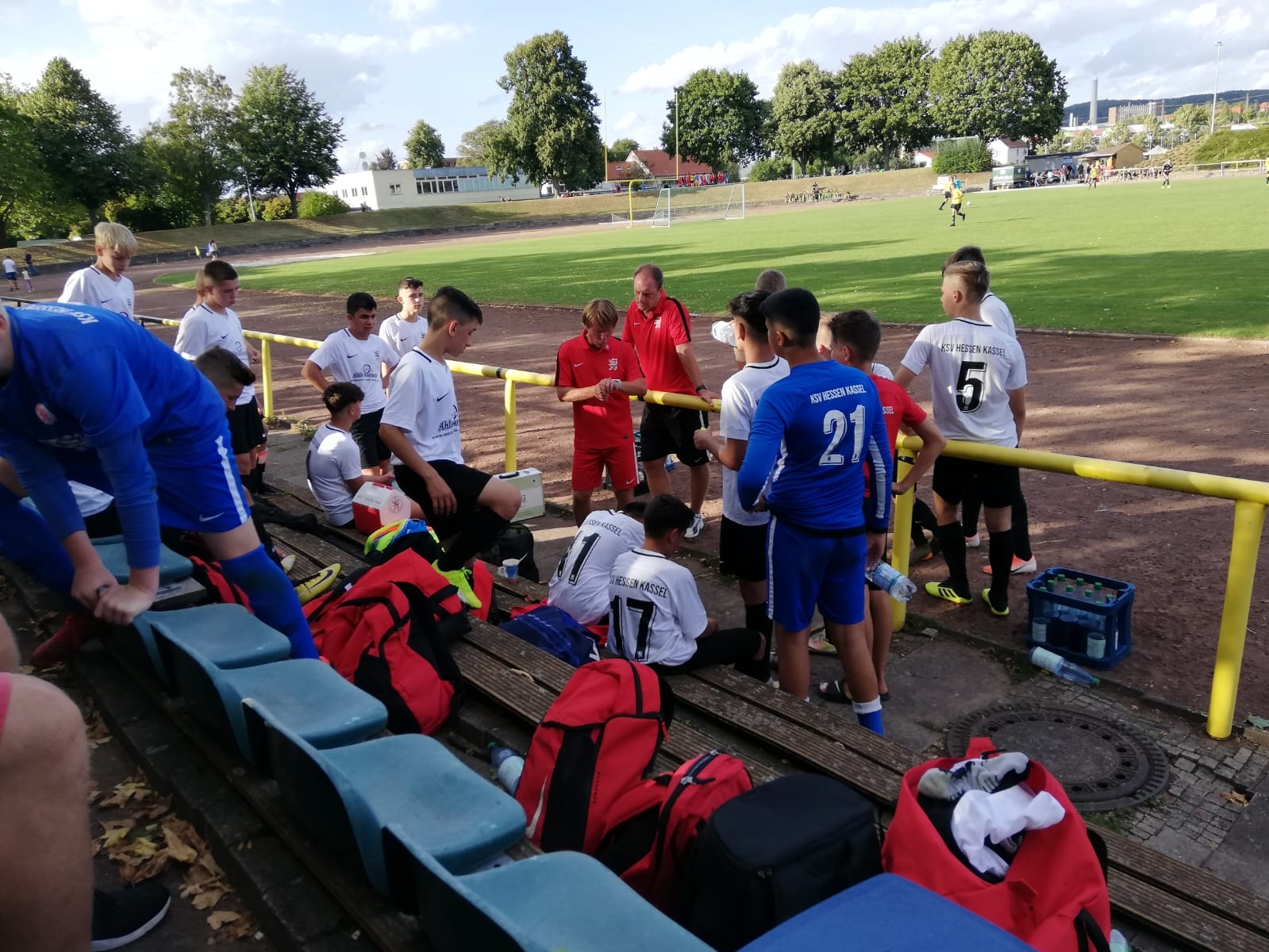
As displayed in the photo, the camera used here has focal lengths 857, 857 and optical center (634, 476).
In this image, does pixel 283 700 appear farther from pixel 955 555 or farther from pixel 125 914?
pixel 955 555

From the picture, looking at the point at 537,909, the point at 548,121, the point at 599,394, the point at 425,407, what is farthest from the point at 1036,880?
the point at 548,121

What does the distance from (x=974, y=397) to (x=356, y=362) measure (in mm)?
4920

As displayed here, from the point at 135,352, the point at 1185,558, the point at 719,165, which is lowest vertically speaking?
the point at 1185,558

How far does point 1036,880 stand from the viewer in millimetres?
1960

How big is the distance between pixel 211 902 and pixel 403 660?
1010 mm

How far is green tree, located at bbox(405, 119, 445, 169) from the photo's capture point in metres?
118

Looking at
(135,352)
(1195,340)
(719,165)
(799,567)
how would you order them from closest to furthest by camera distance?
1. (135,352)
2. (799,567)
3. (1195,340)
4. (719,165)

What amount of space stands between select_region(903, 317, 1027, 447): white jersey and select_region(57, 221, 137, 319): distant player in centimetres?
579

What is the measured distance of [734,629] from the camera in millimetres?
3854

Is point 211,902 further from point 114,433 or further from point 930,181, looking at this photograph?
point 930,181

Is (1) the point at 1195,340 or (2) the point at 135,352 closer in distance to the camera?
(2) the point at 135,352

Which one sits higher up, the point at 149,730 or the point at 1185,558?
the point at 149,730

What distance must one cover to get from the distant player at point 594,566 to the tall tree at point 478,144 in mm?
92537

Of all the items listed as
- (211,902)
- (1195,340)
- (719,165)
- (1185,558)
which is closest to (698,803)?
(211,902)
